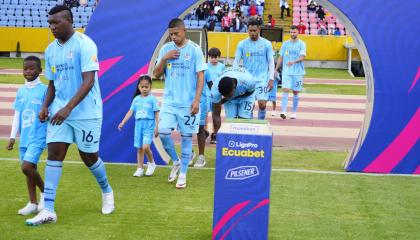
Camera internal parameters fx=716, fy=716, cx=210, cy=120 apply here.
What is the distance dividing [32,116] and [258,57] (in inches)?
198

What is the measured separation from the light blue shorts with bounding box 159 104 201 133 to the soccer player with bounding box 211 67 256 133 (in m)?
0.55

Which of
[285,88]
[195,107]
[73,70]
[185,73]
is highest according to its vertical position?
[73,70]

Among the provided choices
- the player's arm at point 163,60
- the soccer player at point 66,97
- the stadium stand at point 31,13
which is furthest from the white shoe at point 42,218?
the stadium stand at point 31,13

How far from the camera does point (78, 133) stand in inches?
267

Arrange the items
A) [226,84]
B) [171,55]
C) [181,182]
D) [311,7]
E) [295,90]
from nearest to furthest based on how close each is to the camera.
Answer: [181,182] < [171,55] < [226,84] < [295,90] < [311,7]

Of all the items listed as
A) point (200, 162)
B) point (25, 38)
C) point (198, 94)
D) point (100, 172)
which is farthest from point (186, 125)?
point (25, 38)

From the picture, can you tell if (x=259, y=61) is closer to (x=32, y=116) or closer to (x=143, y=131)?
(x=143, y=131)

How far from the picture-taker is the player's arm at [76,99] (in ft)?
21.3

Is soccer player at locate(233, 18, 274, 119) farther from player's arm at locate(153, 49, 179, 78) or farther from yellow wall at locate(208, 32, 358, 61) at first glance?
yellow wall at locate(208, 32, 358, 61)

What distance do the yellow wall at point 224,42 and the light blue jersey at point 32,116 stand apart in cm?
Result: 2354

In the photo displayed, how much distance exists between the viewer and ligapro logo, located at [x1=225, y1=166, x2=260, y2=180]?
6.03 metres

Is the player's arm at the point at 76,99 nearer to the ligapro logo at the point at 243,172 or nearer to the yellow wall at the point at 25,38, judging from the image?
the ligapro logo at the point at 243,172

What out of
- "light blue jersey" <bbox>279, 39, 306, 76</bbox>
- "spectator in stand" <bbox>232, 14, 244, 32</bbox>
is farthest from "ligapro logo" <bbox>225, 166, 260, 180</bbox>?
"spectator in stand" <bbox>232, 14, 244, 32</bbox>

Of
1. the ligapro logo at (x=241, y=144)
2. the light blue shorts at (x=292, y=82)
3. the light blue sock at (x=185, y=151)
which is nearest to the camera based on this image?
the ligapro logo at (x=241, y=144)
